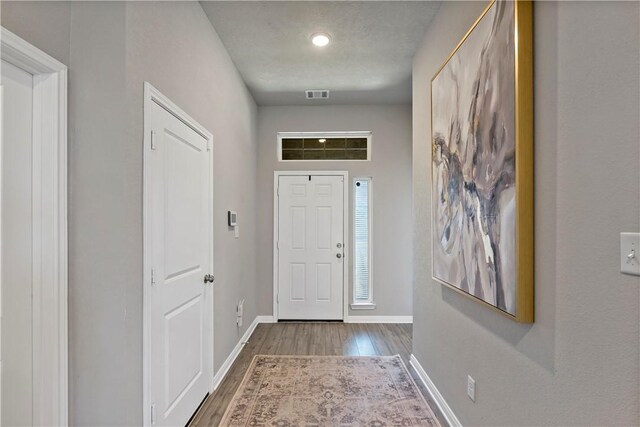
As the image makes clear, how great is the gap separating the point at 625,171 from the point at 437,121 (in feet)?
4.65

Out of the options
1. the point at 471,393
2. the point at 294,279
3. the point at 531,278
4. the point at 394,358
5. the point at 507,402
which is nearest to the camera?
the point at 531,278

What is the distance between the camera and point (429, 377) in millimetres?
2457

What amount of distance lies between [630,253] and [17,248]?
82.6 inches

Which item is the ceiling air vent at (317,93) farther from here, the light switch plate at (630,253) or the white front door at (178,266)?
the light switch plate at (630,253)

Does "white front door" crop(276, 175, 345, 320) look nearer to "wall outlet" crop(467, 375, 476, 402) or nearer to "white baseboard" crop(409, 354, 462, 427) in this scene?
"white baseboard" crop(409, 354, 462, 427)

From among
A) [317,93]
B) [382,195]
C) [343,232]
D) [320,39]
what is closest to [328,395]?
[343,232]

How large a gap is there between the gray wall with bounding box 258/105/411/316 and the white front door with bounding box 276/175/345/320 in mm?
157

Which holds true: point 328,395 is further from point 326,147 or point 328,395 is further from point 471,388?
point 326,147

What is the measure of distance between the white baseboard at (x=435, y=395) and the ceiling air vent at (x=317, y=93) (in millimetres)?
3041

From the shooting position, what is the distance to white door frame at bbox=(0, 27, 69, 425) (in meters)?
1.34

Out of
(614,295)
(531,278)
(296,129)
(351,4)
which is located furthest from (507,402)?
(296,129)

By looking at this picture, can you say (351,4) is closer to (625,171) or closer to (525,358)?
(625,171)

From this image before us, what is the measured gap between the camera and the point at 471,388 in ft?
5.72

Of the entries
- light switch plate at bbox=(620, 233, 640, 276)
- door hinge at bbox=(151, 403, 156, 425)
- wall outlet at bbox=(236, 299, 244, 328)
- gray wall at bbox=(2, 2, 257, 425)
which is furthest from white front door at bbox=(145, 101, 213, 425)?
light switch plate at bbox=(620, 233, 640, 276)
